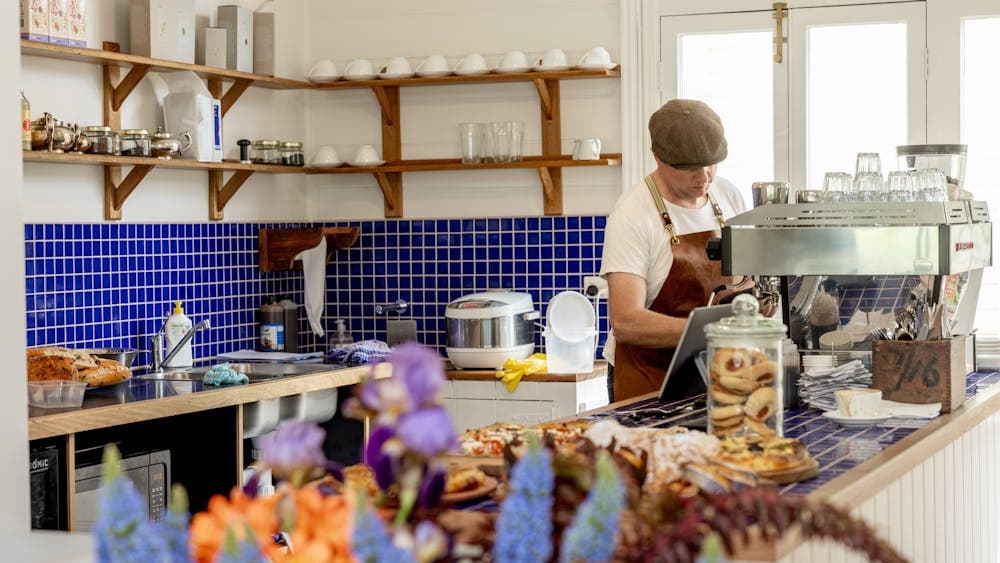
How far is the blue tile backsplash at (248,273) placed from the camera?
4469 millimetres

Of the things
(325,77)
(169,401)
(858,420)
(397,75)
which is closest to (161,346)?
(169,401)

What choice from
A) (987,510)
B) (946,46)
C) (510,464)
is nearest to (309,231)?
(946,46)

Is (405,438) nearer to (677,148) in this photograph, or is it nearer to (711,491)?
(711,491)

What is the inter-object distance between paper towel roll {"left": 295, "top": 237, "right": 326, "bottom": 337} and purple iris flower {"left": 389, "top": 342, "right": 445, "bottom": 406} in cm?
478

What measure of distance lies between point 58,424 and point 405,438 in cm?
283

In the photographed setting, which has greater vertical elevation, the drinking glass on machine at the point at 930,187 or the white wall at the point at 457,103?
the white wall at the point at 457,103

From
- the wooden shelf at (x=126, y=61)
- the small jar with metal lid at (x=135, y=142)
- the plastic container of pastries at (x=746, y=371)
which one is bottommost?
the plastic container of pastries at (x=746, y=371)

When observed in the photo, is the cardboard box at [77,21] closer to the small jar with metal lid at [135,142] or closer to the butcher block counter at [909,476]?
the small jar with metal lid at [135,142]

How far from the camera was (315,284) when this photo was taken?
226 inches

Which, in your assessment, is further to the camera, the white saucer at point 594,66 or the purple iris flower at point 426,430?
the white saucer at point 594,66

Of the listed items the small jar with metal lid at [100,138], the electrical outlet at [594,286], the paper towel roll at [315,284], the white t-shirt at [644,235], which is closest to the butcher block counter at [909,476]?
the white t-shirt at [644,235]

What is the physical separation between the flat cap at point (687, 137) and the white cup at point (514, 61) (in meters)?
1.86

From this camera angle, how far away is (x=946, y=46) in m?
5.03

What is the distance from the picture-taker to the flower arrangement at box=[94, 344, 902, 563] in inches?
34.6
